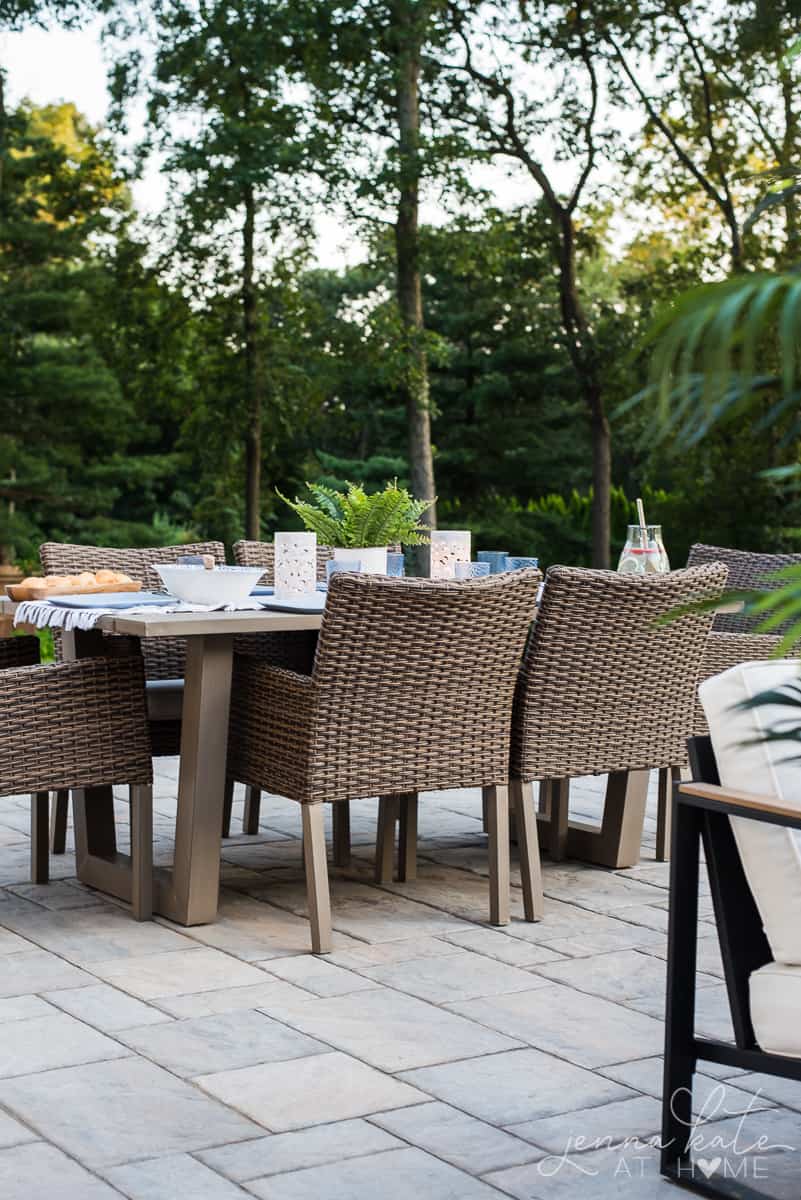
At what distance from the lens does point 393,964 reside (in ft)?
10.1

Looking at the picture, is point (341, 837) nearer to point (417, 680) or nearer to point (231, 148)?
point (417, 680)

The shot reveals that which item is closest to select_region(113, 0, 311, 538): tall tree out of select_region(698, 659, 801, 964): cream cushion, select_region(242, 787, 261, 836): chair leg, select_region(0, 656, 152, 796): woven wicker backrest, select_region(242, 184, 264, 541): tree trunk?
select_region(242, 184, 264, 541): tree trunk

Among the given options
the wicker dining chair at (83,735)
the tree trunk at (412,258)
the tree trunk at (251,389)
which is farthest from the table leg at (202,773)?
the tree trunk at (251,389)

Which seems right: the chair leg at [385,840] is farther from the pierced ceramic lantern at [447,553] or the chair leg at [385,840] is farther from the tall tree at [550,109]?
the tall tree at [550,109]

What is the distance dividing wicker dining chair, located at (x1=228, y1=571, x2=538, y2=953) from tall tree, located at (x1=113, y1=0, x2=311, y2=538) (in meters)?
9.41

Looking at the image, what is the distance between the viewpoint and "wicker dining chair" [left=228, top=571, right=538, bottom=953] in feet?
10.3

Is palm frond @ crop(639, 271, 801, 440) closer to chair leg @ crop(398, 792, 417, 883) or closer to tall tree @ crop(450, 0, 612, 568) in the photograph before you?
chair leg @ crop(398, 792, 417, 883)

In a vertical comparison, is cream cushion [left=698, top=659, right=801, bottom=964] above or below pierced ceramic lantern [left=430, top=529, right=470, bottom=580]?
below

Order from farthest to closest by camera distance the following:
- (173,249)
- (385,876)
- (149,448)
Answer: (149,448) < (173,249) < (385,876)

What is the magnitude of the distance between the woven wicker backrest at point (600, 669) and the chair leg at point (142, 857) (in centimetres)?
87

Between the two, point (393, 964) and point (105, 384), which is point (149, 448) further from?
point (393, 964)

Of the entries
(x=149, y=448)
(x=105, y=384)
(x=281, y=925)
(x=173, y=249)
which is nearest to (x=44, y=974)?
(x=281, y=925)

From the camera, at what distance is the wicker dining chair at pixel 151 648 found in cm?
393

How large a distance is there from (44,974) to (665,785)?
1920mm
